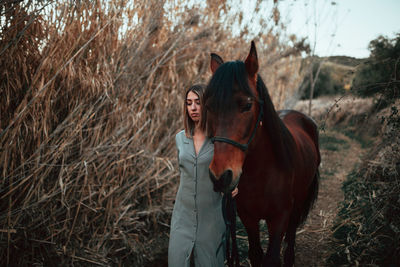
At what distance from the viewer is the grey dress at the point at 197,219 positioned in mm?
1564

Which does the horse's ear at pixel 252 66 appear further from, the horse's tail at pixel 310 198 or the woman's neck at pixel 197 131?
the horse's tail at pixel 310 198

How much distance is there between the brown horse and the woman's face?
0.09m

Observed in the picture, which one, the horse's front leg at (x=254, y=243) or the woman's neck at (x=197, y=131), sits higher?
the woman's neck at (x=197, y=131)

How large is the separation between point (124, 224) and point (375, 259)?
7.85ft

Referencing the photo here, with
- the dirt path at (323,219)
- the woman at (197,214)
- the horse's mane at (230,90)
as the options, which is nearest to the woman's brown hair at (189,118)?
the woman at (197,214)

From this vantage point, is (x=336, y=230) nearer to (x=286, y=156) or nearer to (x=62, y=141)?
(x=286, y=156)

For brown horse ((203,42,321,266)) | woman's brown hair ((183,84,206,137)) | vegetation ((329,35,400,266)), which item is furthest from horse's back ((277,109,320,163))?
woman's brown hair ((183,84,206,137))

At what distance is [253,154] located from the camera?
5.38ft

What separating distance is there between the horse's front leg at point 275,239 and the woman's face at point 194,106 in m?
0.88

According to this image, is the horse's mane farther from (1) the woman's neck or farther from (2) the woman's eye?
(1) the woman's neck

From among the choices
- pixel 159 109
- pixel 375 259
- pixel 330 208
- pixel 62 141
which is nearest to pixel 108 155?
pixel 62 141

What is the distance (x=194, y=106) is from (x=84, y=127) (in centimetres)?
155

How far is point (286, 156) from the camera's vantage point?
5.83 feet

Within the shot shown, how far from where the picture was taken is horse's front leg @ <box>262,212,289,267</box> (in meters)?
1.71
